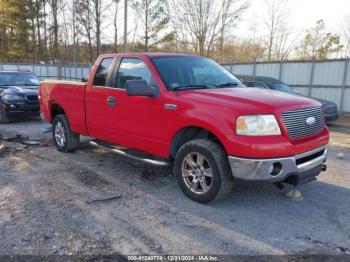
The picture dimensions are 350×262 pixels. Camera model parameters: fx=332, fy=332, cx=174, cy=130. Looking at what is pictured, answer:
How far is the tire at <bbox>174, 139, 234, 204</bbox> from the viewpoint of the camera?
157 inches

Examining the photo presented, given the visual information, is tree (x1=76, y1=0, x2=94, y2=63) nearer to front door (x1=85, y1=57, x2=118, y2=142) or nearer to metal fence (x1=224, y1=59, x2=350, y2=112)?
metal fence (x1=224, y1=59, x2=350, y2=112)

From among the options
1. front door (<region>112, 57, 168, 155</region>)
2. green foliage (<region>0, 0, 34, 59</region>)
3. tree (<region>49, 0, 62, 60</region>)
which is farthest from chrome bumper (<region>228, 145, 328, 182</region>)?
green foliage (<region>0, 0, 34, 59</region>)

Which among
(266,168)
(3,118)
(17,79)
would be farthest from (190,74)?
(17,79)

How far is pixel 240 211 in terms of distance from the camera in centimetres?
412

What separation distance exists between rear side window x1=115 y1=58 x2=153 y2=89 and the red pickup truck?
15mm

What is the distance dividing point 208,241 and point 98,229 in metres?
1.19

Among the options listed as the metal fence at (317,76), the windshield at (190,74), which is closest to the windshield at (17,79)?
the windshield at (190,74)

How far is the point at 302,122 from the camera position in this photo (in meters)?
4.04

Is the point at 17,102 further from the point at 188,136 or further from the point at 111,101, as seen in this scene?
the point at 188,136

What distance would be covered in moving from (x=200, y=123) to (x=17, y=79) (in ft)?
31.6

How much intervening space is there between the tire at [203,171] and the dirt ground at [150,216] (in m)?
0.17

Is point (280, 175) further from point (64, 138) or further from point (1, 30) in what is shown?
point (1, 30)

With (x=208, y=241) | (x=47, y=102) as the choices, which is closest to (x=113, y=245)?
(x=208, y=241)

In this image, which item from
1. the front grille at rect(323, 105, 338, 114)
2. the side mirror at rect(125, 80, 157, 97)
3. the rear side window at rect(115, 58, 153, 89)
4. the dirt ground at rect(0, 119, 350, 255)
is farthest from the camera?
the front grille at rect(323, 105, 338, 114)
